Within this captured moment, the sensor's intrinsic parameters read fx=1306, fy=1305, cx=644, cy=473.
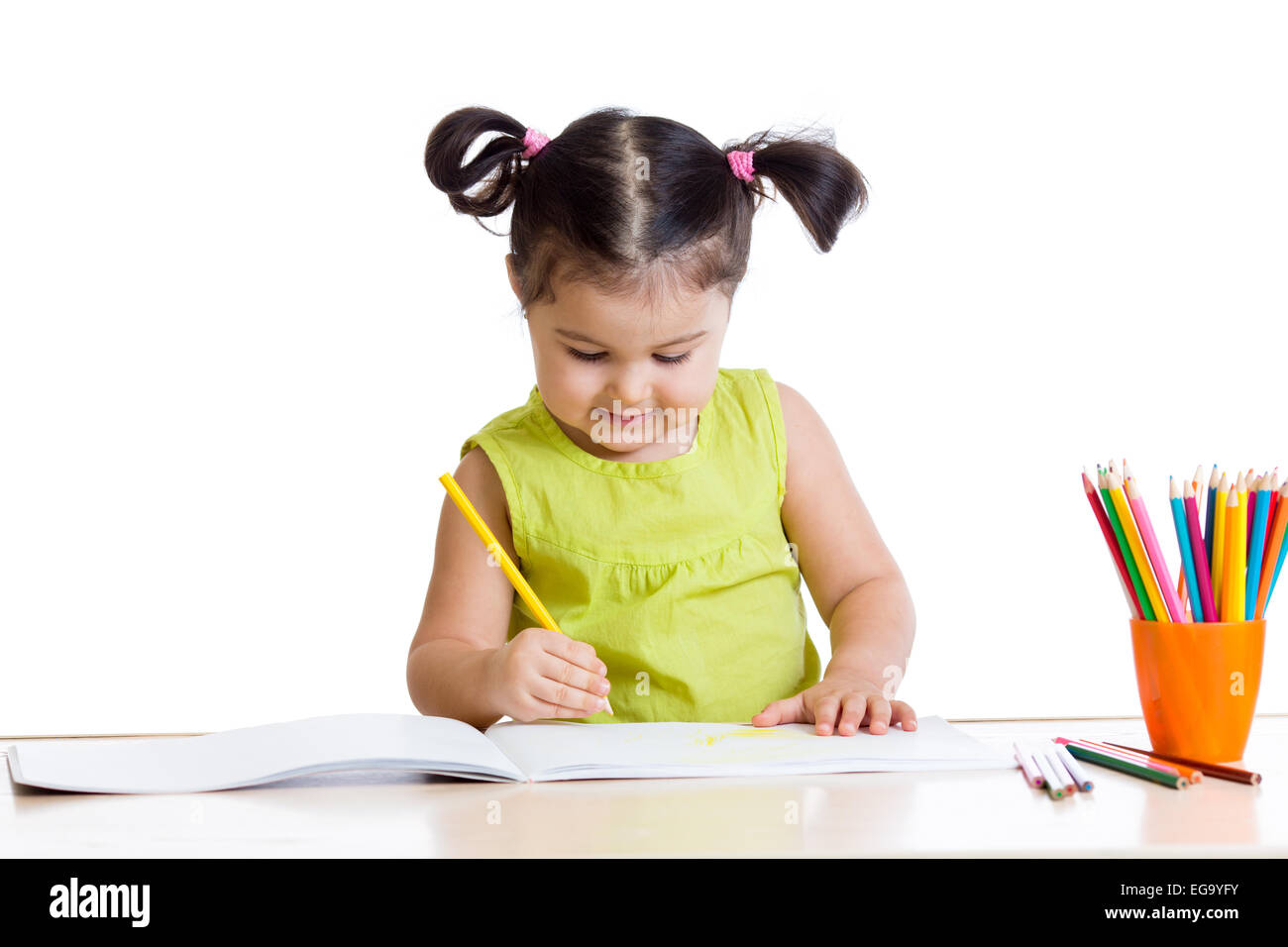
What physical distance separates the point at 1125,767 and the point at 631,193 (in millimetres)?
550

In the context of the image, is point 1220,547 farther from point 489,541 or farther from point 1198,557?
point 489,541

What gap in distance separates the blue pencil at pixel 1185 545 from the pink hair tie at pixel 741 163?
447mm

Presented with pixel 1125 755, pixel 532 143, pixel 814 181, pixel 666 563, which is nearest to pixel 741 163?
pixel 814 181

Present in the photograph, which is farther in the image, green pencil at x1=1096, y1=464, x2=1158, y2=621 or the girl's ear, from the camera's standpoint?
the girl's ear

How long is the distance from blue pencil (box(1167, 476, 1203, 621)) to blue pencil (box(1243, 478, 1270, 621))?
0.09 feet

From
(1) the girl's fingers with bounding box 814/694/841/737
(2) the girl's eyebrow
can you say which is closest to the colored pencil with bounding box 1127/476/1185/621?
(1) the girl's fingers with bounding box 814/694/841/737

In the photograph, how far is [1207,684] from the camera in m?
0.82

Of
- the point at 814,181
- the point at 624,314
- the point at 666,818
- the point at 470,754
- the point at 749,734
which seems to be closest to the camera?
the point at 666,818

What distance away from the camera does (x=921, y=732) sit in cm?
86

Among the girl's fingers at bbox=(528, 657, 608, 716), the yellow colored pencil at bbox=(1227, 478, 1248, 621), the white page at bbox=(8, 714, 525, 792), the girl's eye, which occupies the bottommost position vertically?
the white page at bbox=(8, 714, 525, 792)

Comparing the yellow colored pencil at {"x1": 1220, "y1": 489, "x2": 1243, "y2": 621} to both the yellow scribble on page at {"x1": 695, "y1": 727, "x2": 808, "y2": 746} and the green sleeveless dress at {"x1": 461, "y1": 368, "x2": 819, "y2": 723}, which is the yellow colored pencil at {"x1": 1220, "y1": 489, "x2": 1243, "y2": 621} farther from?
the green sleeveless dress at {"x1": 461, "y1": 368, "x2": 819, "y2": 723}

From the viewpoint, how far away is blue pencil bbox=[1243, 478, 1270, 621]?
82 cm
